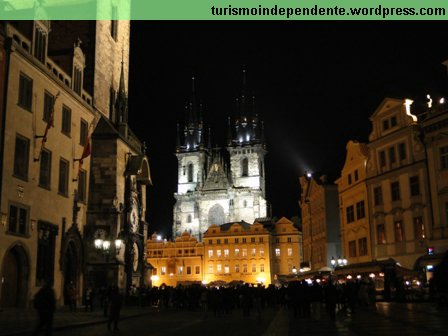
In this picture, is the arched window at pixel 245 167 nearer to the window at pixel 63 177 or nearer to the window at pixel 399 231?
the window at pixel 399 231

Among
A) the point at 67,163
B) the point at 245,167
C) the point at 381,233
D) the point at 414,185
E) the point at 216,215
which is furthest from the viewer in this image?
the point at 245,167

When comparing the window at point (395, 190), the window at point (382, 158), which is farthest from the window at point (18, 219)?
the window at point (382, 158)

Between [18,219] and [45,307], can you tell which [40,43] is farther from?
[45,307]

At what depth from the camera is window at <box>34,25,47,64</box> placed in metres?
30.5

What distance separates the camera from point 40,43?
31.0 metres

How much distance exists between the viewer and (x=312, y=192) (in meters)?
65.1

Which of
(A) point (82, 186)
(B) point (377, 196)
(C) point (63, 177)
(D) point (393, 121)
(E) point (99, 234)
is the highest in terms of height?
(D) point (393, 121)

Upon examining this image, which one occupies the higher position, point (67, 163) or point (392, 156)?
point (392, 156)

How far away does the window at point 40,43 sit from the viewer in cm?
3050

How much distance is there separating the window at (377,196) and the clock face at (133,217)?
1861 cm

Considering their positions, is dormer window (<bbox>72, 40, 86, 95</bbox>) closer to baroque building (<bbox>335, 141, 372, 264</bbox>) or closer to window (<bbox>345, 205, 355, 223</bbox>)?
baroque building (<bbox>335, 141, 372, 264</bbox>)

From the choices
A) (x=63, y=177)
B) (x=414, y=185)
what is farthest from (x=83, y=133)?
(x=414, y=185)

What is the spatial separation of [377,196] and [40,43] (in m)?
27.4

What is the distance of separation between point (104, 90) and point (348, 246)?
24.7 metres
